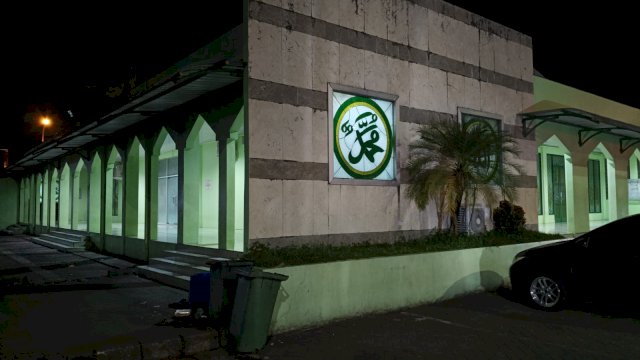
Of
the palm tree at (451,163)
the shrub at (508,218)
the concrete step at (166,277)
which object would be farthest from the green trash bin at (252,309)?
the shrub at (508,218)

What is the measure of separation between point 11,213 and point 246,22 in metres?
28.9

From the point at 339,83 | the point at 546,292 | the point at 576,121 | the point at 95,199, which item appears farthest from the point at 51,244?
the point at 576,121

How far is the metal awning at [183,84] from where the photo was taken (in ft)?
28.9

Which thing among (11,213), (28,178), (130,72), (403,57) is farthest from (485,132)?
(11,213)

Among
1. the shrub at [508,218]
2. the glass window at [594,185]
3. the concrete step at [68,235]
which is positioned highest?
the glass window at [594,185]

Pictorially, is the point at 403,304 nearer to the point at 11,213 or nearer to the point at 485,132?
the point at 485,132

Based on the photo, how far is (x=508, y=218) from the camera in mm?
12422

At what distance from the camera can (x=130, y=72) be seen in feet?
57.7

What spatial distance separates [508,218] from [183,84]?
8.45m

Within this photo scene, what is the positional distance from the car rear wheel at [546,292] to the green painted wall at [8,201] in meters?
31.6

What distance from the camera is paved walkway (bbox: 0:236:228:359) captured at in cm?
556

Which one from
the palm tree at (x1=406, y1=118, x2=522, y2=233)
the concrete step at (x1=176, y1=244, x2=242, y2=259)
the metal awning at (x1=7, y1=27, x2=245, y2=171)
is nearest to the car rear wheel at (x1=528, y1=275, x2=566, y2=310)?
the palm tree at (x1=406, y1=118, x2=522, y2=233)

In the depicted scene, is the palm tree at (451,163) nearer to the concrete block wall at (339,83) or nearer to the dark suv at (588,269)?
the concrete block wall at (339,83)

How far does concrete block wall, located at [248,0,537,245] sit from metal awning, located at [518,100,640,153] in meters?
1.32
